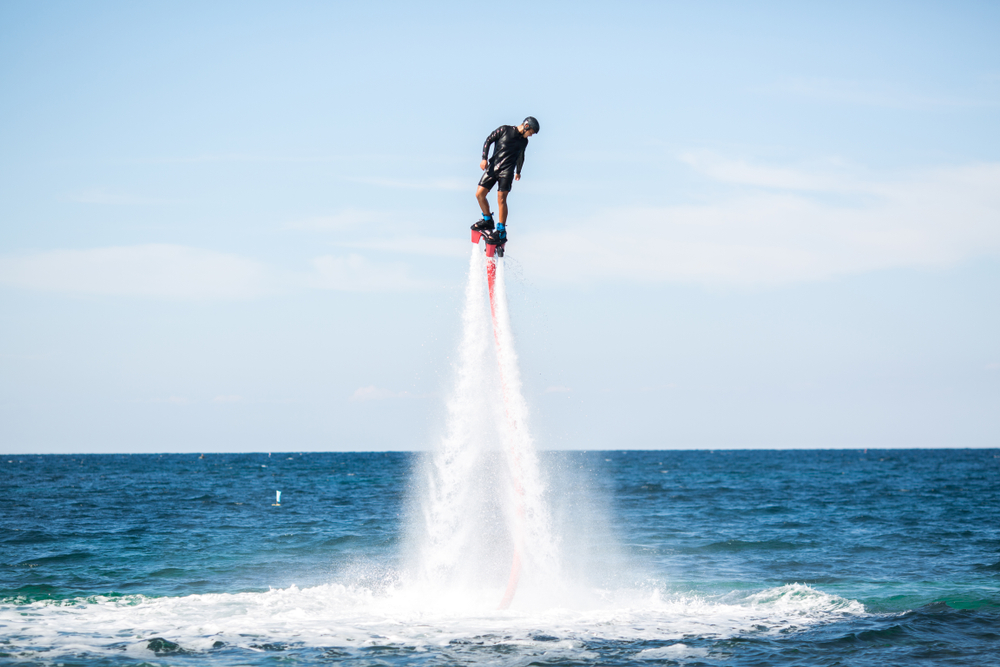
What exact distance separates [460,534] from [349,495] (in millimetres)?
50877

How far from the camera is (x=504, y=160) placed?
51.5ft

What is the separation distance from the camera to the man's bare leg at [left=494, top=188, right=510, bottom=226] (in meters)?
15.9

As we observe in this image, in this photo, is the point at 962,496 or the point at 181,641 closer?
the point at 181,641

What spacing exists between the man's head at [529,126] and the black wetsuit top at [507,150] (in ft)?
0.39

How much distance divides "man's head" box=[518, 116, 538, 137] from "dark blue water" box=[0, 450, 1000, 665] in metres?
10.3

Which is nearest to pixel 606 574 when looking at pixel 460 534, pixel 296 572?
pixel 460 534

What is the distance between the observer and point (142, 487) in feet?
258

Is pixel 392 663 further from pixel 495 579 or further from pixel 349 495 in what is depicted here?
pixel 349 495

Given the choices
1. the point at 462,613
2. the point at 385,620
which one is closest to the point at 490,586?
the point at 462,613

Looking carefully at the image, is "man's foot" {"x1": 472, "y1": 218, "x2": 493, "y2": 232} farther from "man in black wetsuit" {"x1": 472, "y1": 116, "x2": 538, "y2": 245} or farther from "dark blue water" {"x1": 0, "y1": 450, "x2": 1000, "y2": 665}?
"dark blue water" {"x1": 0, "y1": 450, "x2": 1000, "y2": 665}

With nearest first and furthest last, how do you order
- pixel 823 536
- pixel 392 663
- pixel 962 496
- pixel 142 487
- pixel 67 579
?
pixel 392 663 → pixel 67 579 → pixel 823 536 → pixel 962 496 → pixel 142 487

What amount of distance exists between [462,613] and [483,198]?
10.7m

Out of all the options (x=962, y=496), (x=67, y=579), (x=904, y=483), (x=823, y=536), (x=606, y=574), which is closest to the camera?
(x=67, y=579)

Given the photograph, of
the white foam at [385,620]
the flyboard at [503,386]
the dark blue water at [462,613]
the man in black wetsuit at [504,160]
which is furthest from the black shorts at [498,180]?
the white foam at [385,620]
